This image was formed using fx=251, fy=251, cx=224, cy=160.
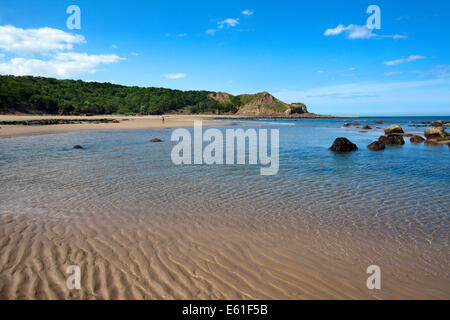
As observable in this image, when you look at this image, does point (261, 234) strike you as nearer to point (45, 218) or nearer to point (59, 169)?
point (45, 218)

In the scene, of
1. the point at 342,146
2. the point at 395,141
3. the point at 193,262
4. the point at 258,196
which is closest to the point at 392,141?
the point at 395,141

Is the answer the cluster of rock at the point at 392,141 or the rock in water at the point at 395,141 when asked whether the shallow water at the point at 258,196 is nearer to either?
the cluster of rock at the point at 392,141

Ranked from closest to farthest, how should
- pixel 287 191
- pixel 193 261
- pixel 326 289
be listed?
pixel 326 289, pixel 193 261, pixel 287 191

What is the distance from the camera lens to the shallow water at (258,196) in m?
5.54

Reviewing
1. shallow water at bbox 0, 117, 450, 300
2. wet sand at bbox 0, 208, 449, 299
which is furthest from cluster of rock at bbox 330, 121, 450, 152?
wet sand at bbox 0, 208, 449, 299

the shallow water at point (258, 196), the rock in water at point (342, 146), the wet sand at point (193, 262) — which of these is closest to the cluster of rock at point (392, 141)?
the rock in water at point (342, 146)

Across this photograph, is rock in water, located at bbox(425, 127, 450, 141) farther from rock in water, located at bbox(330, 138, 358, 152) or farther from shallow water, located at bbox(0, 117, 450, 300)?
shallow water, located at bbox(0, 117, 450, 300)

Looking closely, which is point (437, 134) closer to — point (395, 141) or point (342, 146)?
point (395, 141)

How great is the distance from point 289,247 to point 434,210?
4.72m

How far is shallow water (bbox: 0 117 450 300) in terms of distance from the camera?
18.2ft

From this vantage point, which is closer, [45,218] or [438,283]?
[438,283]

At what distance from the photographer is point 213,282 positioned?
12.0 feet

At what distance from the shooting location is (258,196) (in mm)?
7570
